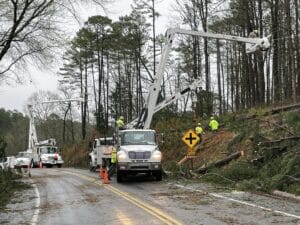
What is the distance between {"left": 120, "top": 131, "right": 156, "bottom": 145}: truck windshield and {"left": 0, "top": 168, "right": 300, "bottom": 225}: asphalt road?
4.29 meters

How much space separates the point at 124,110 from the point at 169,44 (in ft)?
136

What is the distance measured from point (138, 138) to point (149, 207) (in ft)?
34.9

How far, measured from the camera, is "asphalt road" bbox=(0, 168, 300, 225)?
12.0 m

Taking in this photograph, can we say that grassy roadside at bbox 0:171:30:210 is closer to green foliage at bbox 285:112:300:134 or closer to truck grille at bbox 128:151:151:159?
truck grille at bbox 128:151:151:159

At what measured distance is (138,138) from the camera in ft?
81.6

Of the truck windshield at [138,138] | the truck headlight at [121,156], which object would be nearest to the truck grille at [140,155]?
the truck headlight at [121,156]

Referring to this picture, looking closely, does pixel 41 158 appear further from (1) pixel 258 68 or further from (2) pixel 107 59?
(1) pixel 258 68

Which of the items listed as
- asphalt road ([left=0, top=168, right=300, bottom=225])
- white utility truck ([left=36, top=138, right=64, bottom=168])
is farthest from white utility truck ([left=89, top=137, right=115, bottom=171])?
white utility truck ([left=36, top=138, right=64, bottom=168])

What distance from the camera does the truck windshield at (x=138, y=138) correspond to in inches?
972

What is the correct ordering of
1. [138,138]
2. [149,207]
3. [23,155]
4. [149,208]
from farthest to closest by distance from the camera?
[23,155] < [138,138] < [149,207] < [149,208]

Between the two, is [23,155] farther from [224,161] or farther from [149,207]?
[149,207]

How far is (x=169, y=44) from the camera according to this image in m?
28.7

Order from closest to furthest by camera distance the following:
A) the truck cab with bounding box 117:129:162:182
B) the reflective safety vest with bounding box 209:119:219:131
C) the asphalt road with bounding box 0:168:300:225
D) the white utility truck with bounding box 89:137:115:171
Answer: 1. the asphalt road with bounding box 0:168:300:225
2. the truck cab with bounding box 117:129:162:182
3. the white utility truck with bounding box 89:137:115:171
4. the reflective safety vest with bounding box 209:119:219:131

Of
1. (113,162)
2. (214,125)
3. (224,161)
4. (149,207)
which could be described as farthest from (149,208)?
(214,125)
